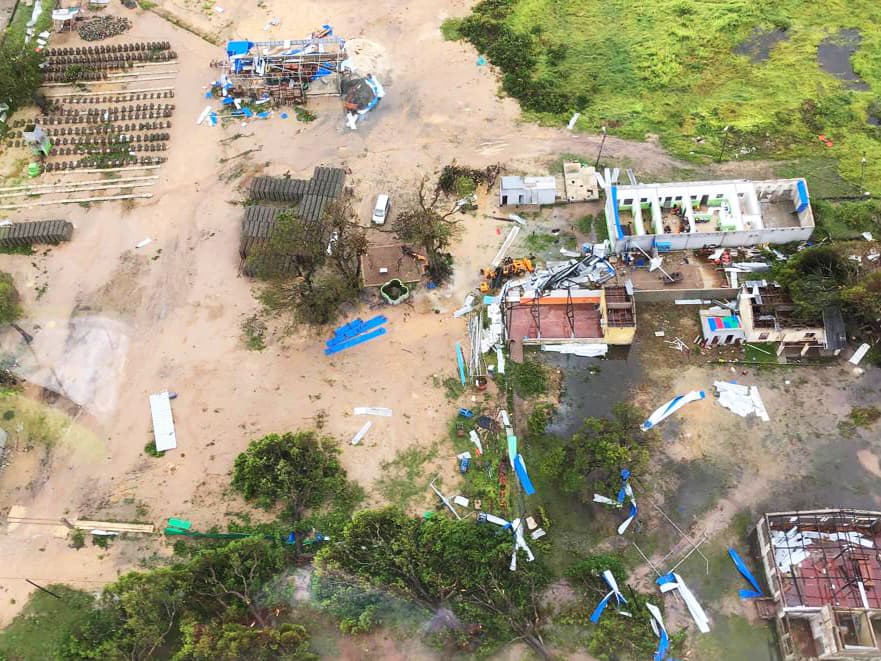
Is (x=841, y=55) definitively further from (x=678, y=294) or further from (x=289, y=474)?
(x=289, y=474)

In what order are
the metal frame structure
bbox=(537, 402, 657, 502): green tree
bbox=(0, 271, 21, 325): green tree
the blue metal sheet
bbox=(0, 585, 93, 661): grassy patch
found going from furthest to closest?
the metal frame structure
bbox=(0, 271, 21, 325): green tree
the blue metal sheet
bbox=(537, 402, 657, 502): green tree
bbox=(0, 585, 93, 661): grassy patch

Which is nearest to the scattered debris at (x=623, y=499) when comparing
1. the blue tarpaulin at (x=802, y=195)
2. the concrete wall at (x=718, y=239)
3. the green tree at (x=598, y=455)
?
the green tree at (x=598, y=455)

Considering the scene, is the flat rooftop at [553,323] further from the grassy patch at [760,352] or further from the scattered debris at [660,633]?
the scattered debris at [660,633]

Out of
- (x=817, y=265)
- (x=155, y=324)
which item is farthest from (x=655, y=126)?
(x=155, y=324)

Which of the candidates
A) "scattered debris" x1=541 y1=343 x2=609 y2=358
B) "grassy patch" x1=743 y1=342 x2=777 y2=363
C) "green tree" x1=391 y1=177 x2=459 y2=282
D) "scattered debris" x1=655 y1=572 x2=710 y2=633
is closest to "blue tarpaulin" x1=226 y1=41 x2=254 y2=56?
"green tree" x1=391 y1=177 x2=459 y2=282

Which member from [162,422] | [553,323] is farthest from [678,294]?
[162,422]

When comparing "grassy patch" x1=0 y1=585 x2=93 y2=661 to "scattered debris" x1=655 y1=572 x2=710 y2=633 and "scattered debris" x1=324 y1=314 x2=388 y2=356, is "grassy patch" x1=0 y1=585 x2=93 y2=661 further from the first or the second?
"scattered debris" x1=655 y1=572 x2=710 y2=633

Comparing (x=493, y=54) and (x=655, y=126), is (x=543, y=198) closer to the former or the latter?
(x=655, y=126)
